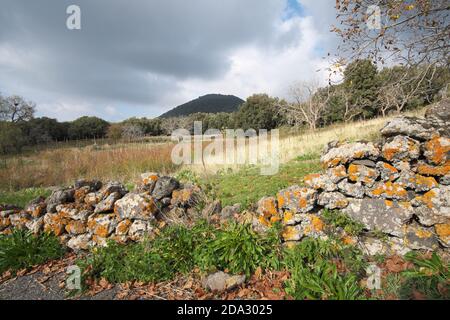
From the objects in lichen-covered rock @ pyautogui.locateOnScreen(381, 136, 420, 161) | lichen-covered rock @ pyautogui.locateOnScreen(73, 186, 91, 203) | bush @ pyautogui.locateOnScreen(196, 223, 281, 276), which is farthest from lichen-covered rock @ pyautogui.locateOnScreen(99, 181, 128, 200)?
lichen-covered rock @ pyautogui.locateOnScreen(381, 136, 420, 161)

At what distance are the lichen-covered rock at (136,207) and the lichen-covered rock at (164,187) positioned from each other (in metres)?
0.30

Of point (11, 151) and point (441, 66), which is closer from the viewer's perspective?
point (441, 66)

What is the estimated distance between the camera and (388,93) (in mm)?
5250

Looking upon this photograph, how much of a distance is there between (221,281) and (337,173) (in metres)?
2.06

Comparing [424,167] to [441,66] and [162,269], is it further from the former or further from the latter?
[441,66]

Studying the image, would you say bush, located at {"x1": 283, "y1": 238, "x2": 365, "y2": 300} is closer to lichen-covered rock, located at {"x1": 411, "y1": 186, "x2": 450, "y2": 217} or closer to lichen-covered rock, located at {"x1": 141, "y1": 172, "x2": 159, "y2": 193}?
lichen-covered rock, located at {"x1": 411, "y1": 186, "x2": 450, "y2": 217}

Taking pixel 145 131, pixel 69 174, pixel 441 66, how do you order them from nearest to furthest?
pixel 441 66 < pixel 69 174 < pixel 145 131

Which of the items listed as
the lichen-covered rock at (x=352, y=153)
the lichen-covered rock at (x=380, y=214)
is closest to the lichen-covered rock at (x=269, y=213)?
the lichen-covered rock at (x=380, y=214)

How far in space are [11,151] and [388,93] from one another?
107ft

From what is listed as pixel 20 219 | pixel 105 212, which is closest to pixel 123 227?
pixel 105 212

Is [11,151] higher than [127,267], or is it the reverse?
[11,151]

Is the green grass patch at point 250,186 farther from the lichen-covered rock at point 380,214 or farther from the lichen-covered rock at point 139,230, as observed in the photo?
the lichen-covered rock at point 380,214

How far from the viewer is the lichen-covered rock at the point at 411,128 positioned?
2.95 m
